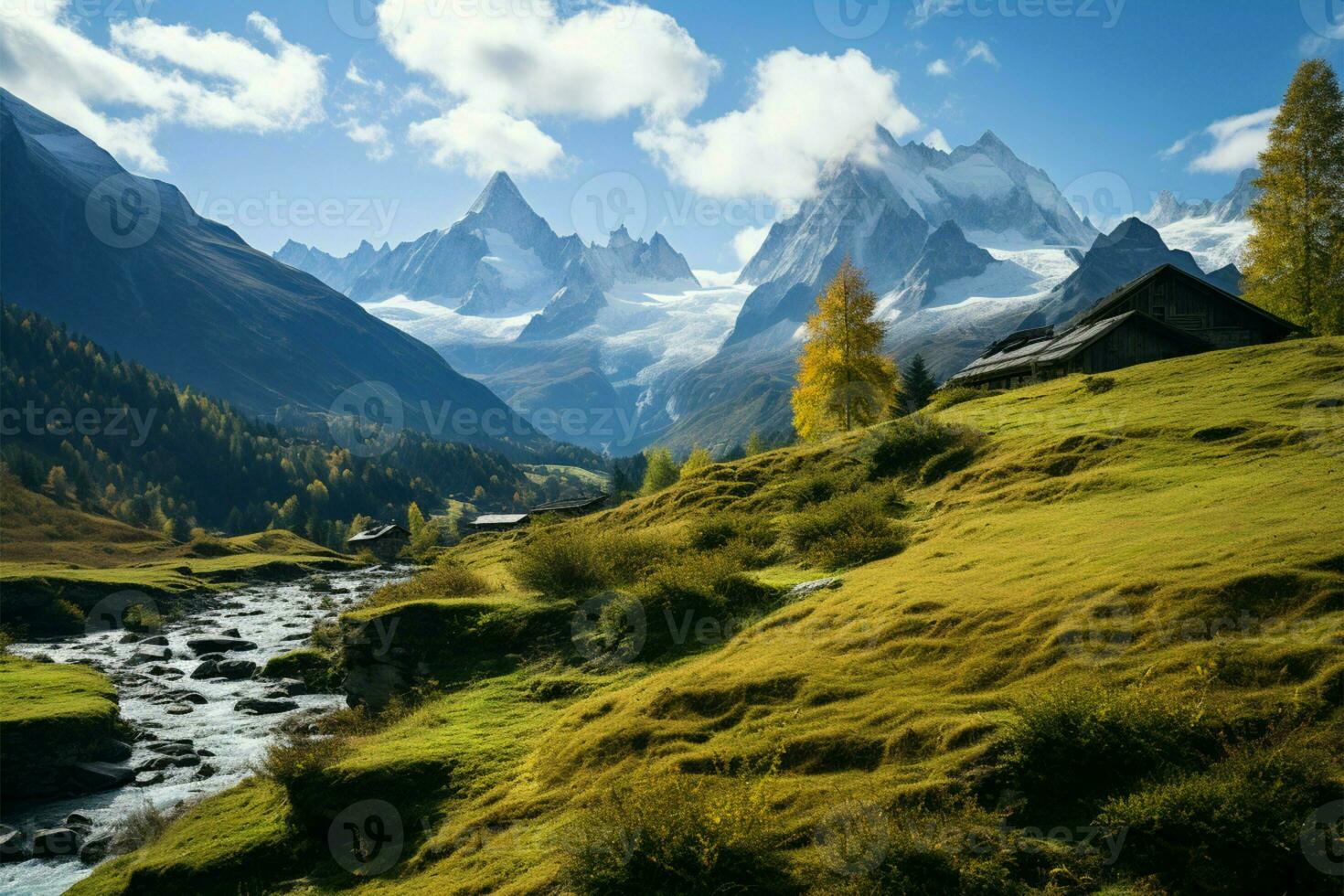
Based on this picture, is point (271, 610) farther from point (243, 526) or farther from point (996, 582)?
point (243, 526)

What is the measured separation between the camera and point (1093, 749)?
934cm

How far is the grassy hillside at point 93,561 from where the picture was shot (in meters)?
51.4

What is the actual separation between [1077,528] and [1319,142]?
4652cm

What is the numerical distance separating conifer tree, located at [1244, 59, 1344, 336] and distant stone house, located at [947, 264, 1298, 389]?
8.60ft

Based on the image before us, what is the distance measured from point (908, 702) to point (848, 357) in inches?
1891

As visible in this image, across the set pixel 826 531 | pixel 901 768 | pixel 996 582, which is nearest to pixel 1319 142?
pixel 826 531

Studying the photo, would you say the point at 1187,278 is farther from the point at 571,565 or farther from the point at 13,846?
the point at 13,846

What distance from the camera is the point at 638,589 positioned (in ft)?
72.3

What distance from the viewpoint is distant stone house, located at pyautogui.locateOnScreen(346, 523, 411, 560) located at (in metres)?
120

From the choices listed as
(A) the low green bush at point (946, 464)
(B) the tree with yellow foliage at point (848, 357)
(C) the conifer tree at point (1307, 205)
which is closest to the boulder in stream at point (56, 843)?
(A) the low green bush at point (946, 464)

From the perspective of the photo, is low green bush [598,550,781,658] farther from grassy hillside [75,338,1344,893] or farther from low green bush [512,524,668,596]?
low green bush [512,524,668,596]

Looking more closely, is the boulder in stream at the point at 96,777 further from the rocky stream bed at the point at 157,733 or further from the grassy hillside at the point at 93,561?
the grassy hillside at the point at 93,561

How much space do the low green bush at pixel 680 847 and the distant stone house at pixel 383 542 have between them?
119 meters

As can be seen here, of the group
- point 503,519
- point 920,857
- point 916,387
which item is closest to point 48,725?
point 920,857
